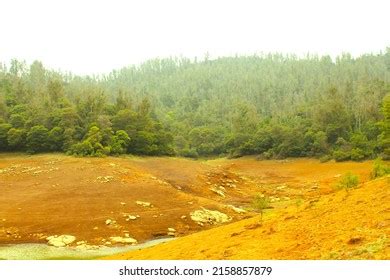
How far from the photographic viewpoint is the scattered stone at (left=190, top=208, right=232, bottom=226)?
2422 cm

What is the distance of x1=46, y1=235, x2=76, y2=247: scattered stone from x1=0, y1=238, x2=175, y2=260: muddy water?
0.33 meters

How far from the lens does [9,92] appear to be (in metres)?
62.1

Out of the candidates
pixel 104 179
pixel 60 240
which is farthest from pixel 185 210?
pixel 104 179

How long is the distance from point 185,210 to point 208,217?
1436 millimetres

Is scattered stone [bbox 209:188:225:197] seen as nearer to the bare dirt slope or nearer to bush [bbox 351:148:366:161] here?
the bare dirt slope

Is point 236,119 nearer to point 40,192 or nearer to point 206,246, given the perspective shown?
point 40,192

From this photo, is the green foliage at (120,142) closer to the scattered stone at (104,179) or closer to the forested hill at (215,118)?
the forested hill at (215,118)

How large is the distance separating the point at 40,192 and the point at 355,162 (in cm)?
3646

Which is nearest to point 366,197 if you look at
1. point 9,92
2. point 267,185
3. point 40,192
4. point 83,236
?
point 83,236

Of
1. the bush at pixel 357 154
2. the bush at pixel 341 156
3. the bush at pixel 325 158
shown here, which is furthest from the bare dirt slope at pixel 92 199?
the bush at pixel 325 158

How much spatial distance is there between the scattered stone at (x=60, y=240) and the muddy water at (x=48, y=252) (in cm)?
33

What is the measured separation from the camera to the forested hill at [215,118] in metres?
44.6

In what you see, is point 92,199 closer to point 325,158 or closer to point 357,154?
point 357,154

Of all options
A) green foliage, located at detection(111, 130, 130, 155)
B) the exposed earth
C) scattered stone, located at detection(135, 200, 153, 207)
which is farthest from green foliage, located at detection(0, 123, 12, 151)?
scattered stone, located at detection(135, 200, 153, 207)
